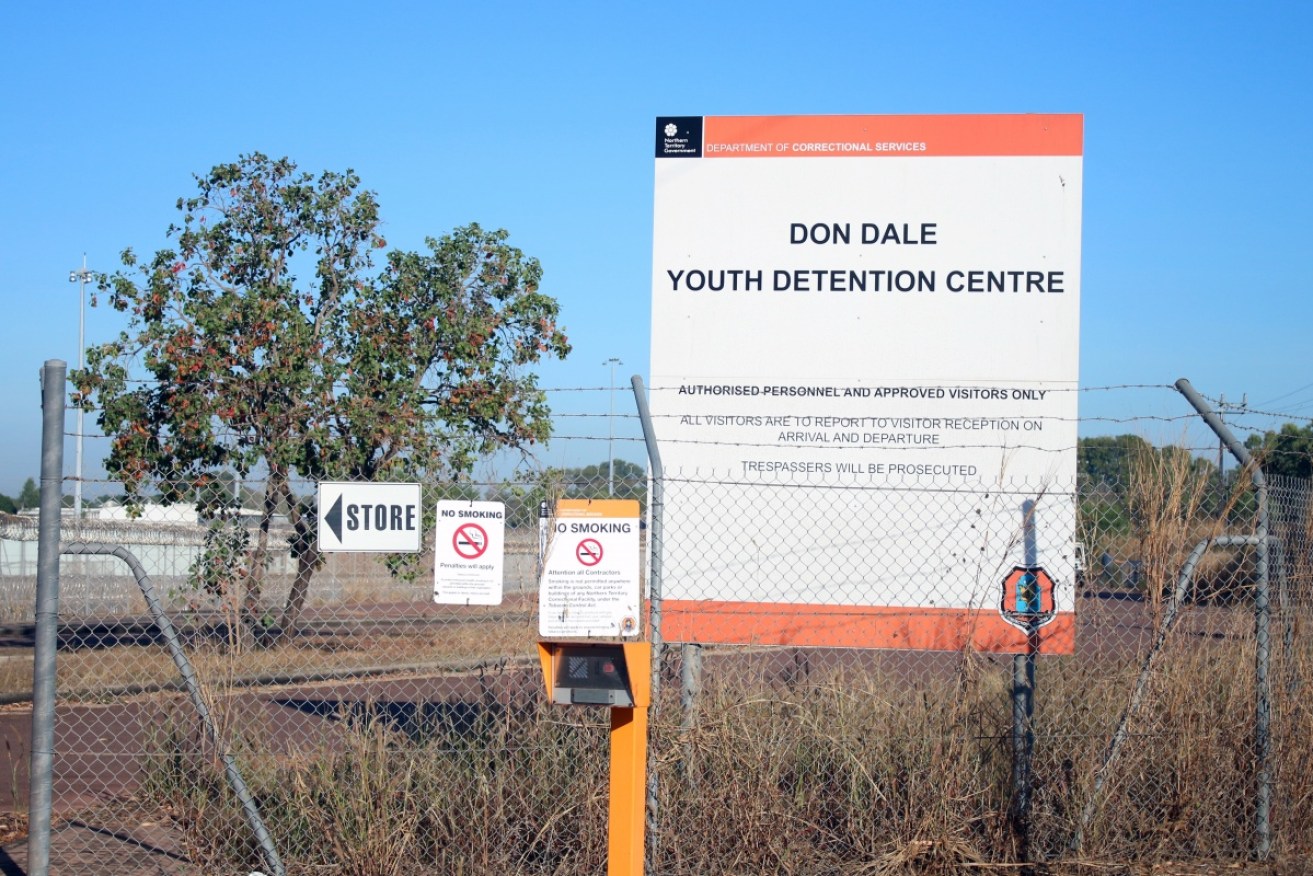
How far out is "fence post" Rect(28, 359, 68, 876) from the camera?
16.1 ft

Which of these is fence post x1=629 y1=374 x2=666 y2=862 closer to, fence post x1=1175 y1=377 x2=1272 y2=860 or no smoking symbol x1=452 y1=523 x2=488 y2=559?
no smoking symbol x1=452 y1=523 x2=488 y2=559

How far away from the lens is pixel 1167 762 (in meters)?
5.61

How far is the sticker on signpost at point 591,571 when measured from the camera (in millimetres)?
Answer: 4906

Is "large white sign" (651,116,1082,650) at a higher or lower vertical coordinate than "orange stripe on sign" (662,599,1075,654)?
higher

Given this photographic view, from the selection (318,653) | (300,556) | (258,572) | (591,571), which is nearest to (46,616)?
(258,572)

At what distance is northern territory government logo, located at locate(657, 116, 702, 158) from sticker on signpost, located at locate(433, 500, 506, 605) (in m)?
2.51

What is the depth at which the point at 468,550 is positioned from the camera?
5191 millimetres

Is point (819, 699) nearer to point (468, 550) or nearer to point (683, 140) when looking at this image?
point (468, 550)

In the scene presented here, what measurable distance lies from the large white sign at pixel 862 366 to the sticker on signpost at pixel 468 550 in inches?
55.7

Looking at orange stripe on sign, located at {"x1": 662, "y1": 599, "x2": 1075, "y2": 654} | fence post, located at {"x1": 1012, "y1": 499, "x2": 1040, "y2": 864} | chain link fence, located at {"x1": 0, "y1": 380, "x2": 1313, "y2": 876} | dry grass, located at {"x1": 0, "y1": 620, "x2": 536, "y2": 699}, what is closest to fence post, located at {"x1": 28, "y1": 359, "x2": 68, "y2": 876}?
chain link fence, located at {"x1": 0, "y1": 380, "x2": 1313, "y2": 876}

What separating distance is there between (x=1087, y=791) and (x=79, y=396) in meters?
11.7

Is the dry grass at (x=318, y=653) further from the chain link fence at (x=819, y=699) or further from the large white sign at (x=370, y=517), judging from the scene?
the large white sign at (x=370, y=517)

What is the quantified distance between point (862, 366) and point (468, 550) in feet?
8.19

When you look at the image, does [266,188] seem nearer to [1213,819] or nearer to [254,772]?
[254,772]
